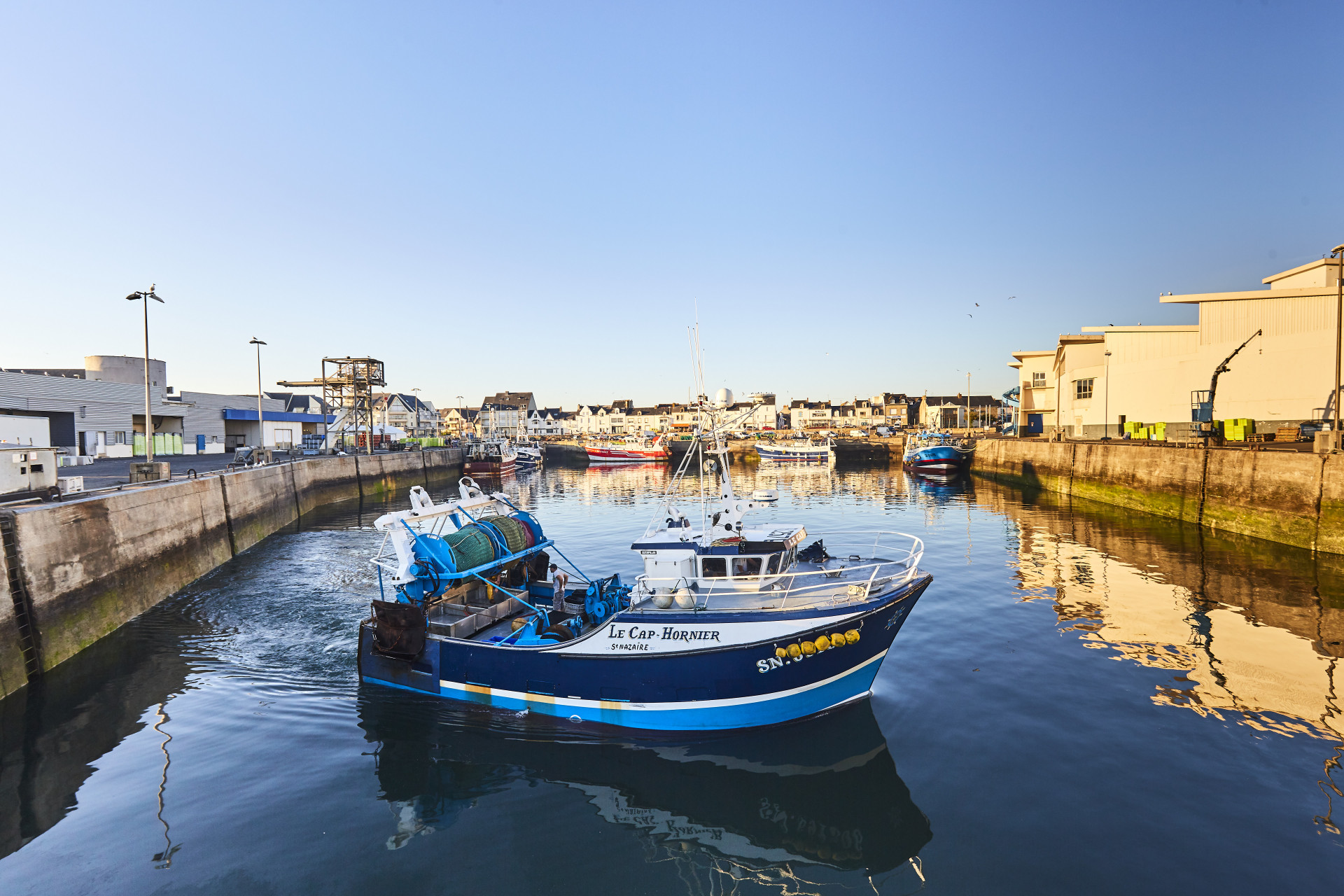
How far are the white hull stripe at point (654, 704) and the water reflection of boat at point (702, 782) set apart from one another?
0.47 metres

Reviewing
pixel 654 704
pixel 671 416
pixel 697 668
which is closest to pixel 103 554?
pixel 654 704

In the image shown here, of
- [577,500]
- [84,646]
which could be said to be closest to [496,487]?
[577,500]

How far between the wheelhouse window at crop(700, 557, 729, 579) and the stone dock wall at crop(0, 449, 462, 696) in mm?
14420

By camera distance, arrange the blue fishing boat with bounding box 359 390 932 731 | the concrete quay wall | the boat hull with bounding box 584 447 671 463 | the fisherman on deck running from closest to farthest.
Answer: the blue fishing boat with bounding box 359 390 932 731, the fisherman on deck, the concrete quay wall, the boat hull with bounding box 584 447 671 463

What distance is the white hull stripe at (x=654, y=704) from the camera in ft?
36.1

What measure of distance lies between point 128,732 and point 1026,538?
3276 centimetres

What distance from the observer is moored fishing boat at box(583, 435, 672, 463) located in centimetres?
9538

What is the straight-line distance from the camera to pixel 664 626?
10906mm

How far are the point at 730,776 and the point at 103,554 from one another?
18.5 metres

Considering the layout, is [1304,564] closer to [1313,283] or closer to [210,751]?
[1313,283]

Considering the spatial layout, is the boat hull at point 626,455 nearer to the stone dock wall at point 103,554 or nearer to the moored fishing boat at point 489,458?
the moored fishing boat at point 489,458

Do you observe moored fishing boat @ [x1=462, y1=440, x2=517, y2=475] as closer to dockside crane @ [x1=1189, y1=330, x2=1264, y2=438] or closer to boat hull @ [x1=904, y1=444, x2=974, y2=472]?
boat hull @ [x1=904, y1=444, x2=974, y2=472]

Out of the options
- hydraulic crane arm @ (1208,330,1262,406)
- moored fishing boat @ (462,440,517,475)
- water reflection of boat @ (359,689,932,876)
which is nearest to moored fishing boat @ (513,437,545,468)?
moored fishing boat @ (462,440,517,475)

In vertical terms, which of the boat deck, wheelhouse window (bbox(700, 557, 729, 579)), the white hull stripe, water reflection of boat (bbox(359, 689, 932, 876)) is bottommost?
water reflection of boat (bbox(359, 689, 932, 876))
